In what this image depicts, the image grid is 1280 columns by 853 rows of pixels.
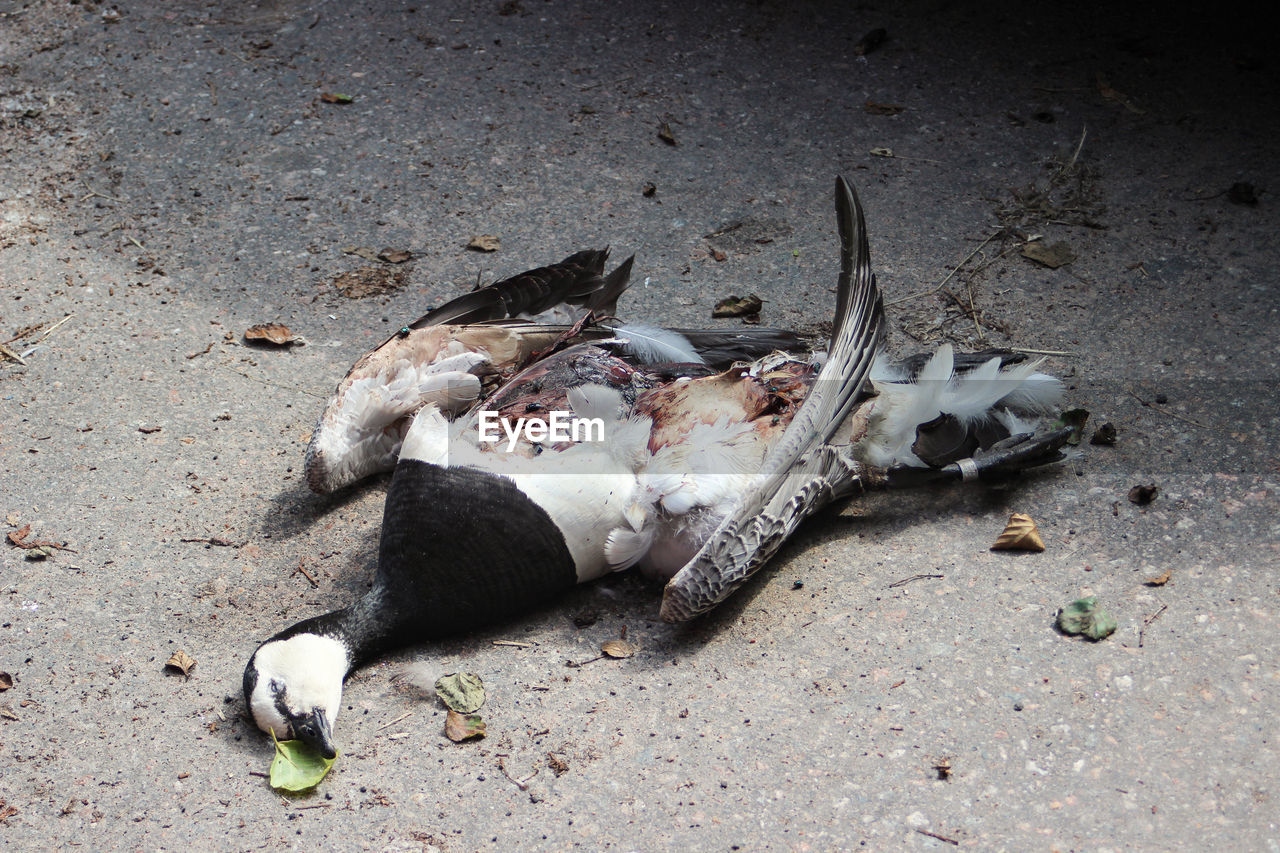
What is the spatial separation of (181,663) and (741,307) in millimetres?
2019

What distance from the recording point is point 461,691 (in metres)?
2.34

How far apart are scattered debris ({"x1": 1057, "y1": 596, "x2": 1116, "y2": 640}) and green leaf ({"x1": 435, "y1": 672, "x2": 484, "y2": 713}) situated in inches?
52.8

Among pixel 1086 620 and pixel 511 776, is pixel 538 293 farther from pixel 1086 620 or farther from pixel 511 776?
pixel 1086 620

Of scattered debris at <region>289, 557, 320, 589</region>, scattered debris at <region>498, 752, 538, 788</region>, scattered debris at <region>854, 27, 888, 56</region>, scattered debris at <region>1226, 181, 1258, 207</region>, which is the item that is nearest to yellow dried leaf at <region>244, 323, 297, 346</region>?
scattered debris at <region>289, 557, 320, 589</region>

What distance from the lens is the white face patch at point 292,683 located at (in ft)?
7.27

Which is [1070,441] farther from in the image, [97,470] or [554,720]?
[97,470]

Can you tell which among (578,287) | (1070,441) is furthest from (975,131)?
(578,287)

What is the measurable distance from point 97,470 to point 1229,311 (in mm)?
3508

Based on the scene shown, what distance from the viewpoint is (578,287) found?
310cm

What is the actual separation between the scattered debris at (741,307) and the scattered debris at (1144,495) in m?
1.31

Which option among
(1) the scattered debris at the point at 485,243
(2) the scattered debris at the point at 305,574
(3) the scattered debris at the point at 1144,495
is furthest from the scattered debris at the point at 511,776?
(1) the scattered debris at the point at 485,243

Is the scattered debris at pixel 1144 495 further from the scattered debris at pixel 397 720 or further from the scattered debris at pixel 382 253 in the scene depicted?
the scattered debris at pixel 382 253

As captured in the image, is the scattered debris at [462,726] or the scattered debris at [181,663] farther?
the scattered debris at [181,663]

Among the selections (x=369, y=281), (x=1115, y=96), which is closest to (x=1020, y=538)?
(x=369, y=281)
